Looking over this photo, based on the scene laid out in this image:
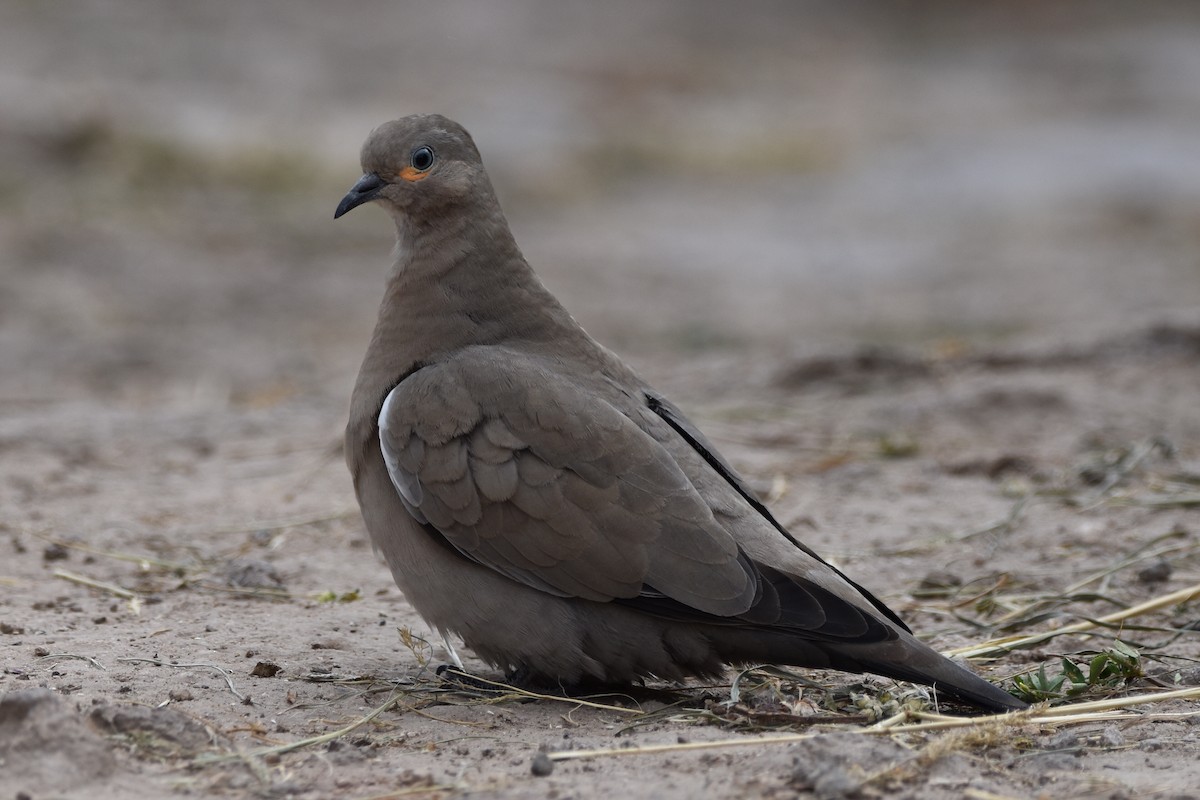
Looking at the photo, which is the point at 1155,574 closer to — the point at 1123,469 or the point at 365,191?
the point at 1123,469

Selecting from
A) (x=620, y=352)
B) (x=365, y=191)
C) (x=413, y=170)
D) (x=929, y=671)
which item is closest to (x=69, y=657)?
(x=365, y=191)

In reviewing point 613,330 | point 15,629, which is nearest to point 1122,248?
point 613,330

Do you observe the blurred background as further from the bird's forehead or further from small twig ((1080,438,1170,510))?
the bird's forehead

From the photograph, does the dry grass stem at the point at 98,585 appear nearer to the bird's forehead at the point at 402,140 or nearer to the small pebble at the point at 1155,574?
the bird's forehead at the point at 402,140

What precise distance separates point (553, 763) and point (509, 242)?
6.18 feet

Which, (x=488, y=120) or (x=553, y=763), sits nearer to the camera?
(x=553, y=763)

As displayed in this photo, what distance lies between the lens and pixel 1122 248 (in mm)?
14453

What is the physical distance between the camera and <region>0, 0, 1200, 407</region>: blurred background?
35.3 ft

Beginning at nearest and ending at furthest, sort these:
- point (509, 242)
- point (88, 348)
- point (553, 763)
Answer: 1. point (553, 763)
2. point (509, 242)
3. point (88, 348)

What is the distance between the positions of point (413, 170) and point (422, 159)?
0.04 meters

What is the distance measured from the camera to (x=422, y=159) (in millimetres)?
4801

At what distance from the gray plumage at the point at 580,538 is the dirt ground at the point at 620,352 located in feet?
0.53

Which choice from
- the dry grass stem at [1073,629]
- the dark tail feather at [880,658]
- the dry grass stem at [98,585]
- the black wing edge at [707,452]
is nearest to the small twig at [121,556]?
the dry grass stem at [98,585]

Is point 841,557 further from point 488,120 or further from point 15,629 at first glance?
point 488,120
